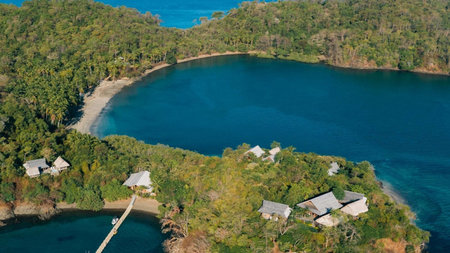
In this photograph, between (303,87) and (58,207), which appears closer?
(58,207)

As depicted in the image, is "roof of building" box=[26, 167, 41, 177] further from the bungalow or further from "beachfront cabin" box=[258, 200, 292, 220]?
the bungalow

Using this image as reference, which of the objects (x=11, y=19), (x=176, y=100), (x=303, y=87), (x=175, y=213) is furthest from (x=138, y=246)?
(x=11, y=19)

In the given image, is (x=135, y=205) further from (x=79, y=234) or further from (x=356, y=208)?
(x=356, y=208)

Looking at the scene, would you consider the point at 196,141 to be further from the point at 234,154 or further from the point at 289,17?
the point at 289,17

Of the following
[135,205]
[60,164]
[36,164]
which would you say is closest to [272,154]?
[135,205]

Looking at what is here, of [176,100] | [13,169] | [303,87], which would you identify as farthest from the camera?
[303,87]

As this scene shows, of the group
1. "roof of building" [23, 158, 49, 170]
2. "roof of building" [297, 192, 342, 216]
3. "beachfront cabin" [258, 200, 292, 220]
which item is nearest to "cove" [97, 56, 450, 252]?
"roof of building" [297, 192, 342, 216]
